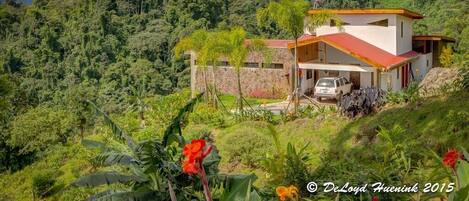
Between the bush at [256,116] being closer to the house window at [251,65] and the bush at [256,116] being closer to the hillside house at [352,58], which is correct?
the hillside house at [352,58]

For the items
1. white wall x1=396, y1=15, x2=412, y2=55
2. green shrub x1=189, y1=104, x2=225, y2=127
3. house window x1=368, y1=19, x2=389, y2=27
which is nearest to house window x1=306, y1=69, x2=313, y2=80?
house window x1=368, y1=19, x2=389, y2=27

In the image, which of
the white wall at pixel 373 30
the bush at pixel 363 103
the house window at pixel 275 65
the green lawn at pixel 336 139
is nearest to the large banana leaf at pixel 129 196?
the green lawn at pixel 336 139

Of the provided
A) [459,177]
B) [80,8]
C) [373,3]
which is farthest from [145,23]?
[459,177]

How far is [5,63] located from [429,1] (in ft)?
95.8

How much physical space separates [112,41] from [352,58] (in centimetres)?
2178

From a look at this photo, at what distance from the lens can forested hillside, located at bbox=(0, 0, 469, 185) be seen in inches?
1131

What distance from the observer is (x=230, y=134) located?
488 inches

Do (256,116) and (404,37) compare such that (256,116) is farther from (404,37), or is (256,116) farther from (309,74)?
(404,37)

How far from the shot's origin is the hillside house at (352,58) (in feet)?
55.7

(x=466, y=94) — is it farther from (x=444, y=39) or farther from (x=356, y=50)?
(x=444, y=39)

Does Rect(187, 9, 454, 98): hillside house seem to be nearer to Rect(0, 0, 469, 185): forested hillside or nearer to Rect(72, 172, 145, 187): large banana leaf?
Rect(0, 0, 469, 185): forested hillside

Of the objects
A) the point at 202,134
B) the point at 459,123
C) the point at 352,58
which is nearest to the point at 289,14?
the point at 202,134

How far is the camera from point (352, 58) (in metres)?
17.8

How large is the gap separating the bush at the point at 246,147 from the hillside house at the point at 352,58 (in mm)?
5768
